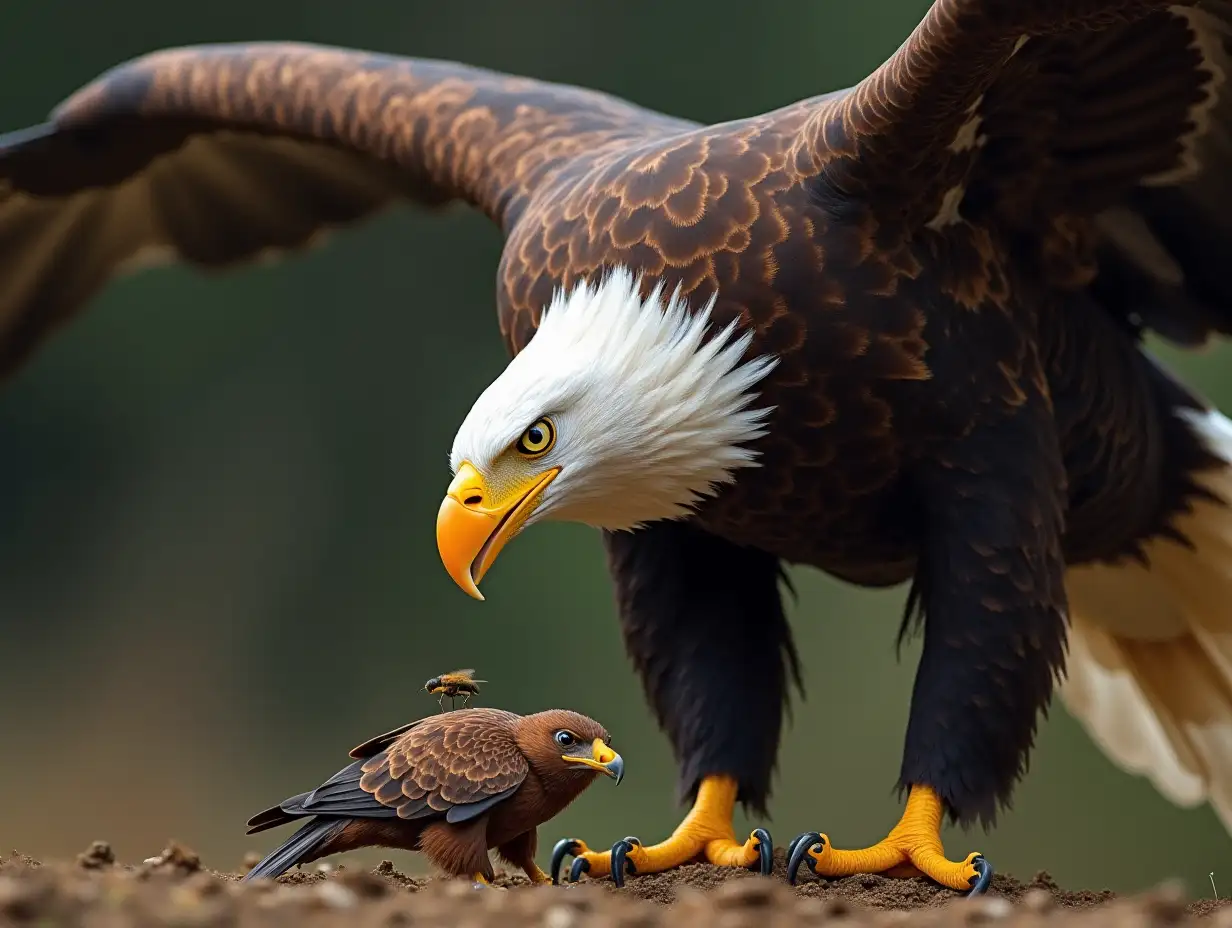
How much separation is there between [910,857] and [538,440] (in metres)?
0.92

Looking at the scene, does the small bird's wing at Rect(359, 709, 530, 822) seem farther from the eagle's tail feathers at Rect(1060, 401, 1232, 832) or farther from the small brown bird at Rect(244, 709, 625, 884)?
the eagle's tail feathers at Rect(1060, 401, 1232, 832)

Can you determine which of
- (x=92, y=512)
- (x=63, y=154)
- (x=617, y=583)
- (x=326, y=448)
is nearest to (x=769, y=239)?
(x=617, y=583)

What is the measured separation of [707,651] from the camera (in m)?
3.64

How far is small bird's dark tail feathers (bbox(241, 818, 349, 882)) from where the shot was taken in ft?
8.77

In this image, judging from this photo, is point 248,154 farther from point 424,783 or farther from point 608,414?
point 424,783

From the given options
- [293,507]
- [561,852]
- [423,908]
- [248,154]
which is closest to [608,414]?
[561,852]

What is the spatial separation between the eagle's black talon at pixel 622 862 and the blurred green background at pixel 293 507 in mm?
5852

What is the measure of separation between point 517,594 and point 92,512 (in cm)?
273

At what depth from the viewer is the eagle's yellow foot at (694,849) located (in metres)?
3.26

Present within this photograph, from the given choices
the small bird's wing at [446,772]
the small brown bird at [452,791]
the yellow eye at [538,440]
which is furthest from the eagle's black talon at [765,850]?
the yellow eye at [538,440]

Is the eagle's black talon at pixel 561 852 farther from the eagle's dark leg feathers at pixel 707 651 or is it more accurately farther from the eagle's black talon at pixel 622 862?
the eagle's dark leg feathers at pixel 707 651

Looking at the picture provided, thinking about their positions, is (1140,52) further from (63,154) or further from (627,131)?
(63,154)

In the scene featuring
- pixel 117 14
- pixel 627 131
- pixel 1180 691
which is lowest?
pixel 1180 691

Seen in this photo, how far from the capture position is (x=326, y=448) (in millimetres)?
10641
